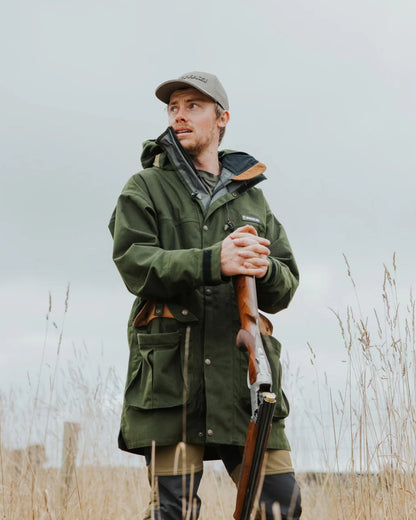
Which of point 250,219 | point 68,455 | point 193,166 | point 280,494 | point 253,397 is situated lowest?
point 68,455

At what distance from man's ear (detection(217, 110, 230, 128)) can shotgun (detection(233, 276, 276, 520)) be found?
91cm

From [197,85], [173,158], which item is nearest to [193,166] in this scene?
[173,158]

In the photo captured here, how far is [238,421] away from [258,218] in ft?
2.80

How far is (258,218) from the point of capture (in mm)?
3041

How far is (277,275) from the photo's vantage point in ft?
9.18

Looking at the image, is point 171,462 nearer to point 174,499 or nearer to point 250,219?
point 174,499

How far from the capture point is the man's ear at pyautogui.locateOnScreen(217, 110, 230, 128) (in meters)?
3.28

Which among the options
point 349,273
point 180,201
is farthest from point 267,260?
point 349,273

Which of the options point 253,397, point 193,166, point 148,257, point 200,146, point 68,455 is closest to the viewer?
point 253,397

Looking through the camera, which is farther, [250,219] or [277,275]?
[250,219]

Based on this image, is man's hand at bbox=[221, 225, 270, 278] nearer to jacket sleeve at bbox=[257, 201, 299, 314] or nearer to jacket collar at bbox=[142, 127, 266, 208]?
jacket sleeve at bbox=[257, 201, 299, 314]

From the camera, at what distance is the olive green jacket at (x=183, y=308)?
2602 millimetres

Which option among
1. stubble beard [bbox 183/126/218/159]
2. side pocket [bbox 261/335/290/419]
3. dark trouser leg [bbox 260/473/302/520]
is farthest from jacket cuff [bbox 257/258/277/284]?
dark trouser leg [bbox 260/473/302/520]

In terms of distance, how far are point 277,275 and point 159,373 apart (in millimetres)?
587
